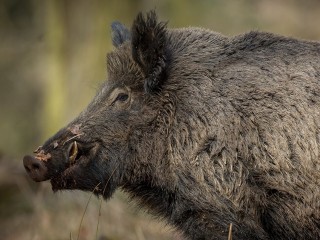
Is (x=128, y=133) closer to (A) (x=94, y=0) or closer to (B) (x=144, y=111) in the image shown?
(B) (x=144, y=111)

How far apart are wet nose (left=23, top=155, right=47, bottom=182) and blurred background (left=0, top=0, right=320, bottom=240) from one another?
10.3 feet

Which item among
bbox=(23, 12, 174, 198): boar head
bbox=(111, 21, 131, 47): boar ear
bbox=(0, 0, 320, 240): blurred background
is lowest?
bbox=(0, 0, 320, 240): blurred background

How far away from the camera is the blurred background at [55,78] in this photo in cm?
1153

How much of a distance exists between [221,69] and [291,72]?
55 centimetres

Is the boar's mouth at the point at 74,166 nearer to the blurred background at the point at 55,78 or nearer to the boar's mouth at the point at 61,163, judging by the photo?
the boar's mouth at the point at 61,163

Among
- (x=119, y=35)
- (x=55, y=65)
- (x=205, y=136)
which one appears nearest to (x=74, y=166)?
(x=205, y=136)

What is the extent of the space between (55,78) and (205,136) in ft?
27.7

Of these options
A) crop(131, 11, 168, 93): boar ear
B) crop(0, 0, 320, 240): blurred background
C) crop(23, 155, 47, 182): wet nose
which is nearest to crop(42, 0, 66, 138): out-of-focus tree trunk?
crop(0, 0, 320, 240): blurred background

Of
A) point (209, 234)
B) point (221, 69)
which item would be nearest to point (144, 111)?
point (221, 69)

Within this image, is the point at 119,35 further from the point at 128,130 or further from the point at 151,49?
the point at 128,130

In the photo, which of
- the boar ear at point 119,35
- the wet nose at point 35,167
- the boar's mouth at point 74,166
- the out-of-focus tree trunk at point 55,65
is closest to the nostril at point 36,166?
the wet nose at point 35,167

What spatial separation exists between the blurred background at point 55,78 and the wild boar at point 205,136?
2.95 meters

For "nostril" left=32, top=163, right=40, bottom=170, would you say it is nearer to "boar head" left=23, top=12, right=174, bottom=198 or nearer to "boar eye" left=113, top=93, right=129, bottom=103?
"boar head" left=23, top=12, right=174, bottom=198

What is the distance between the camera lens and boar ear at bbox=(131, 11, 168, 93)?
7.19 m
